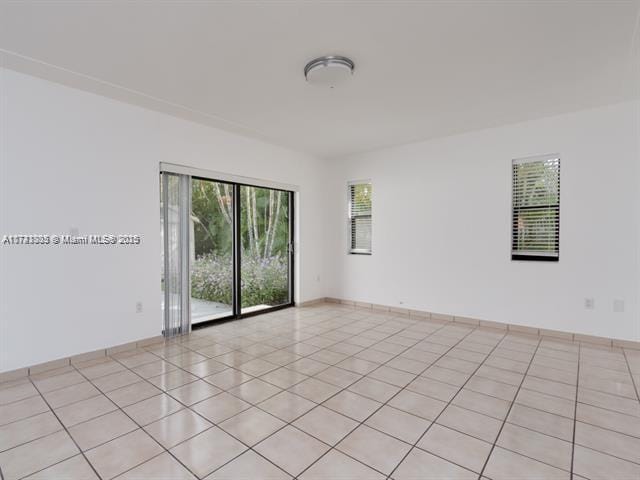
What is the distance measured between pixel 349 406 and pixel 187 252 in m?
2.71

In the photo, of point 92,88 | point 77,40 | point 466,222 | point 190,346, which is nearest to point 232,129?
point 92,88

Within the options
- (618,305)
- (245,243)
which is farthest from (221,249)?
(618,305)

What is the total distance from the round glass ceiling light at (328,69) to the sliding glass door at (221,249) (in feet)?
6.94

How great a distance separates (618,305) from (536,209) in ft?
4.37

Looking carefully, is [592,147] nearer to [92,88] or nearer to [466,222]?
[466,222]

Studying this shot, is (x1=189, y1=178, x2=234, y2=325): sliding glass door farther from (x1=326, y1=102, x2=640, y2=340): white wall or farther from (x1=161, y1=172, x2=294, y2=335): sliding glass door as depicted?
(x1=326, y1=102, x2=640, y2=340): white wall

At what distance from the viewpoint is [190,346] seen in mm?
3693

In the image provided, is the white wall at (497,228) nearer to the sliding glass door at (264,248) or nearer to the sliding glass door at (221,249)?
the sliding glass door at (264,248)

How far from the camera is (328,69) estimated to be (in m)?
2.70

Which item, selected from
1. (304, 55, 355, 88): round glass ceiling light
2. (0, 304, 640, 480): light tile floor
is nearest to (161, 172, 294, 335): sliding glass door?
(0, 304, 640, 480): light tile floor

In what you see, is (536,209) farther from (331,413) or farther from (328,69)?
(331,413)

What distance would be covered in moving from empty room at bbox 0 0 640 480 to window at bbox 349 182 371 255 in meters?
0.24

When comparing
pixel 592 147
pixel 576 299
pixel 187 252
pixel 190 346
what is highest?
pixel 592 147

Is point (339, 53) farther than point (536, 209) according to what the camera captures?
No
